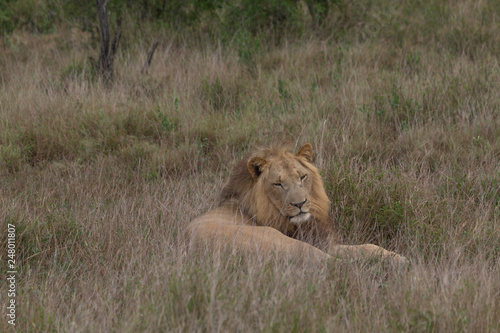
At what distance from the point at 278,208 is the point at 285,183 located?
187 mm

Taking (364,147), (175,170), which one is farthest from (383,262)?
(175,170)

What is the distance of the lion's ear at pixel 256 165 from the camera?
411 centimetres

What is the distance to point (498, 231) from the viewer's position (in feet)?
12.9

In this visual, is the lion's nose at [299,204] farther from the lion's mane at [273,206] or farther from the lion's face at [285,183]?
the lion's mane at [273,206]

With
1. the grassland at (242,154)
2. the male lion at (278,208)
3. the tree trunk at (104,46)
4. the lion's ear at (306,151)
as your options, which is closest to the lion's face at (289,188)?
the male lion at (278,208)

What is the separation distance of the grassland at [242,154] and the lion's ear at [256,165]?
0.74 metres

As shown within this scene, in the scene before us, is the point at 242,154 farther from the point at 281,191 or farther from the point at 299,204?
the point at 299,204

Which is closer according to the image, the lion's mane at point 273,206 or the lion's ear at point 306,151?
the lion's mane at point 273,206

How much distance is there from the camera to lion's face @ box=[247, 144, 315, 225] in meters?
3.99

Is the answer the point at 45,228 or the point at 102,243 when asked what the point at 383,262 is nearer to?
the point at 102,243

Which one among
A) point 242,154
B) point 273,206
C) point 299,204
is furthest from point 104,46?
point 299,204

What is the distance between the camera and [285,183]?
402 cm

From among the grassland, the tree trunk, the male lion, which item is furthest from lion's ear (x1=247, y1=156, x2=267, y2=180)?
the tree trunk

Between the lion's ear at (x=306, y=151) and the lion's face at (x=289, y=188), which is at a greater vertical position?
the lion's ear at (x=306, y=151)
